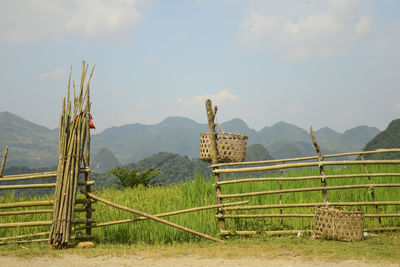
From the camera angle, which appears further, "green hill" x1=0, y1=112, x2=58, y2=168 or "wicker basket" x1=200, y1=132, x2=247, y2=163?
"green hill" x1=0, y1=112, x2=58, y2=168

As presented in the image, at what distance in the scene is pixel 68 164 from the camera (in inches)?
189

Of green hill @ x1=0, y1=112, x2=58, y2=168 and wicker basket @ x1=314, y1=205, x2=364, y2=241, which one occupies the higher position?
green hill @ x1=0, y1=112, x2=58, y2=168

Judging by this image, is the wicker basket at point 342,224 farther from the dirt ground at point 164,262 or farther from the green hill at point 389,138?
the green hill at point 389,138

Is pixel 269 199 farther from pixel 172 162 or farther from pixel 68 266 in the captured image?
pixel 172 162

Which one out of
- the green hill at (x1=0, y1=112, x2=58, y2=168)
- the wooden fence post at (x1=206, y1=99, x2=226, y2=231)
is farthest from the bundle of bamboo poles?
the green hill at (x1=0, y1=112, x2=58, y2=168)

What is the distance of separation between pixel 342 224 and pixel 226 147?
2.00 meters

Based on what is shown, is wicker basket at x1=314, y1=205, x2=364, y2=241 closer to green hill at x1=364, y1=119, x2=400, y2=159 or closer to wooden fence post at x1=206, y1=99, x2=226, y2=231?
wooden fence post at x1=206, y1=99, x2=226, y2=231

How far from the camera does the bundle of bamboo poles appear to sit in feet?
15.5

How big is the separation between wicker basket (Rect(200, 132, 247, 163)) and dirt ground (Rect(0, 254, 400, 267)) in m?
1.95

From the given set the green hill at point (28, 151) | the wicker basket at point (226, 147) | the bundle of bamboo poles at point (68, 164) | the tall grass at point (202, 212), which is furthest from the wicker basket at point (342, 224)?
the green hill at point (28, 151)

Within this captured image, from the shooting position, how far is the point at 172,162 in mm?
63094

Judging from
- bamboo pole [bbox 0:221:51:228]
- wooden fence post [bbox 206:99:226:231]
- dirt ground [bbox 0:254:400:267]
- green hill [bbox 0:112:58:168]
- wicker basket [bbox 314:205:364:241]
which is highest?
green hill [bbox 0:112:58:168]

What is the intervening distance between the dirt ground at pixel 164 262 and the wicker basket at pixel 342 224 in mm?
880

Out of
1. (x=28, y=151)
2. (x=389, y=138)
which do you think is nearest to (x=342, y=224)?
(x=389, y=138)
